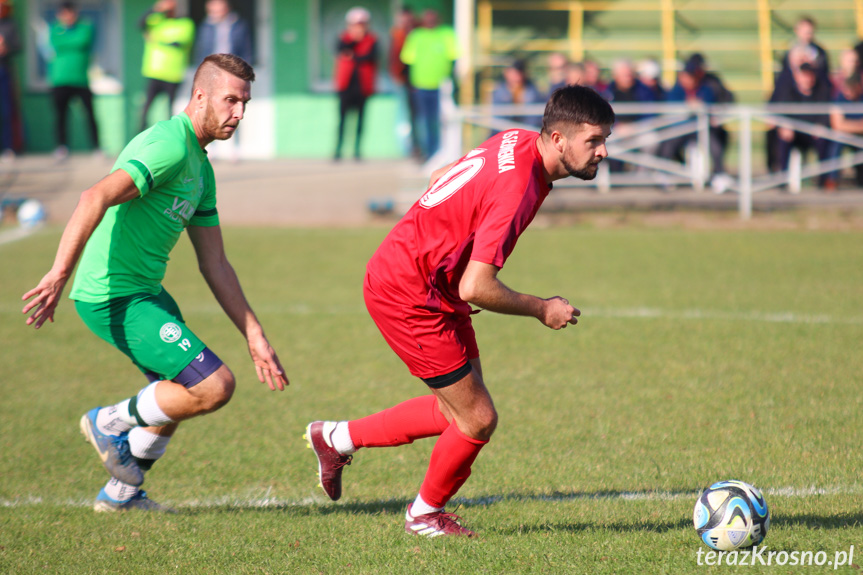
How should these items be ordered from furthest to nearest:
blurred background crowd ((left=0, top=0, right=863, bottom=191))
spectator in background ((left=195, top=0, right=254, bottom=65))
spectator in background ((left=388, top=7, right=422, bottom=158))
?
spectator in background ((left=388, top=7, right=422, bottom=158)), spectator in background ((left=195, top=0, right=254, bottom=65)), blurred background crowd ((left=0, top=0, right=863, bottom=191))

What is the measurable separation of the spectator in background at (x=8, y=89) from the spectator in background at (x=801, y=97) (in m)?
12.4

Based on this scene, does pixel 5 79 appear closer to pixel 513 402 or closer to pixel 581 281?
pixel 581 281

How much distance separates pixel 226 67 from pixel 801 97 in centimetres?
1157

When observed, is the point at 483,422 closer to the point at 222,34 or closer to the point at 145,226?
the point at 145,226

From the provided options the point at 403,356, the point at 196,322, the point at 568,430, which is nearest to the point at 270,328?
the point at 196,322

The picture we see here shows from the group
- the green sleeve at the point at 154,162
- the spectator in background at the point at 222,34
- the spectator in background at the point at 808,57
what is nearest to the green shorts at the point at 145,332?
the green sleeve at the point at 154,162

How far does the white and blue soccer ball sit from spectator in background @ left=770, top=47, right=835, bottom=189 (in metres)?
10.6

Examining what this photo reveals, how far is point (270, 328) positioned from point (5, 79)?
1106cm

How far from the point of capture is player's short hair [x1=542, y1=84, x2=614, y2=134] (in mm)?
3619

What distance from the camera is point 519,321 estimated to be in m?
8.57

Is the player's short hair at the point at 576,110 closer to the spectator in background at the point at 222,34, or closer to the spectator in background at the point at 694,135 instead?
→ the spectator in background at the point at 694,135

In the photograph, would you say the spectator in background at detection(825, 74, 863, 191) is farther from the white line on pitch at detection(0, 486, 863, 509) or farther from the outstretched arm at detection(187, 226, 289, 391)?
the outstretched arm at detection(187, 226, 289, 391)

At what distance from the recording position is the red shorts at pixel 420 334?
383cm

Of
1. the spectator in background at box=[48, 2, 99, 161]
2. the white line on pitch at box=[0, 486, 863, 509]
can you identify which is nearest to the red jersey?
the white line on pitch at box=[0, 486, 863, 509]
